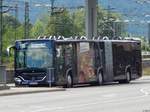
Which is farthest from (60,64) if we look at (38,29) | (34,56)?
(38,29)

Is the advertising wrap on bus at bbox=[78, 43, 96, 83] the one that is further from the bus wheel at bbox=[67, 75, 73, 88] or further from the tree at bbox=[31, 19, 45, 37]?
the tree at bbox=[31, 19, 45, 37]

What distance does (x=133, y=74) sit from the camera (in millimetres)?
43156

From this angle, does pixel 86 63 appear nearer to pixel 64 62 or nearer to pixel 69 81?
pixel 69 81

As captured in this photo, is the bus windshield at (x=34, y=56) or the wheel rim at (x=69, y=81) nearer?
the bus windshield at (x=34, y=56)

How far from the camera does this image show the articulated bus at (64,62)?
35125mm

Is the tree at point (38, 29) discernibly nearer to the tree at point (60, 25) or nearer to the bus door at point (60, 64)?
the tree at point (60, 25)

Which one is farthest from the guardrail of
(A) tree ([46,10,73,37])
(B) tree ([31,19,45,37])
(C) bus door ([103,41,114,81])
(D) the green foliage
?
(B) tree ([31,19,45,37])

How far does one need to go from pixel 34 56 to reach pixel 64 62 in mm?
1703

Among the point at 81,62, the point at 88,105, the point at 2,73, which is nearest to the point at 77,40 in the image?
the point at 81,62

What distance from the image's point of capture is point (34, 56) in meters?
35.4

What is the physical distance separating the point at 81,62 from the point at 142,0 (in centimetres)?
4407

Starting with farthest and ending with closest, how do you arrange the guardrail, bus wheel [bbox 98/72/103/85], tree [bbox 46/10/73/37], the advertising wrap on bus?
tree [bbox 46/10/73/37] < bus wheel [bbox 98/72/103/85] < the advertising wrap on bus < the guardrail

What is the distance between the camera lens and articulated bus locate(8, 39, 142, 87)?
35125 mm

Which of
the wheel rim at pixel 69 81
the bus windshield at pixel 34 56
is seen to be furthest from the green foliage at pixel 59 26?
the bus windshield at pixel 34 56
